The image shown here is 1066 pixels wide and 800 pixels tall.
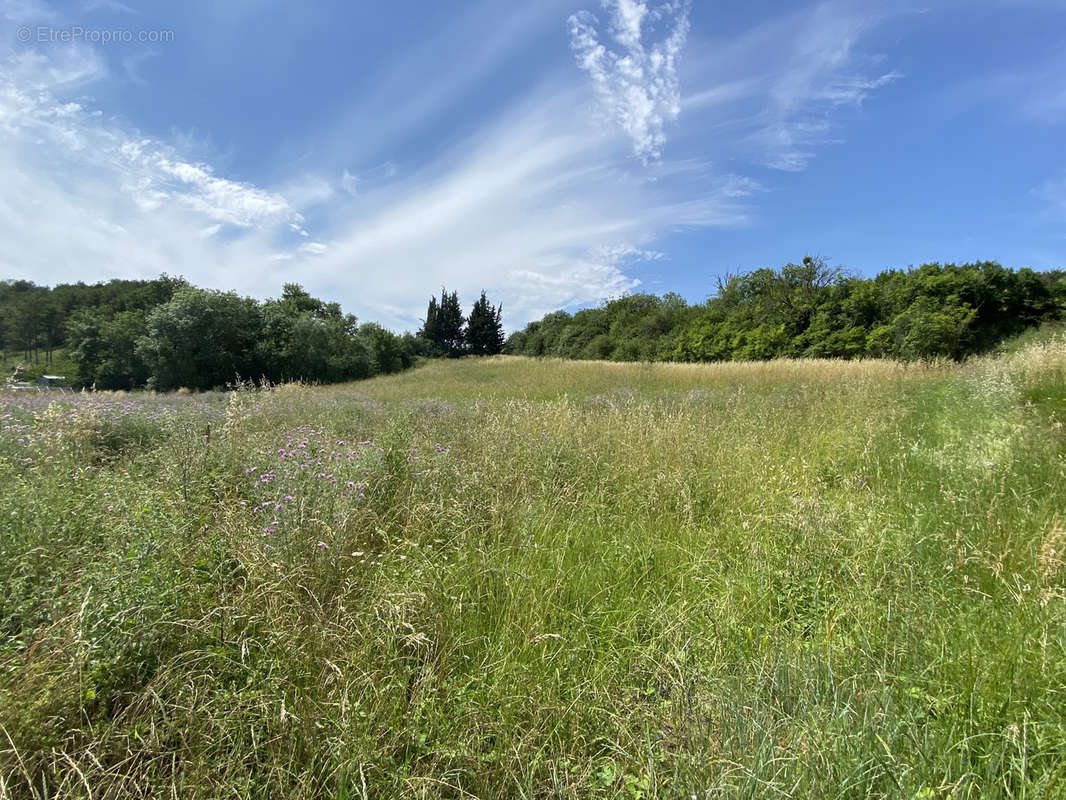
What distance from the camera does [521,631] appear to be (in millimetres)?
1814

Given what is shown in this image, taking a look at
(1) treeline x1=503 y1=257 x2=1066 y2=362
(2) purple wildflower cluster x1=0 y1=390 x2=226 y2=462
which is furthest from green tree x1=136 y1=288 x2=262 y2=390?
(1) treeline x1=503 y1=257 x2=1066 y2=362

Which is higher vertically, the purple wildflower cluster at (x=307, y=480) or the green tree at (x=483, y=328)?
the green tree at (x=483, y=328)

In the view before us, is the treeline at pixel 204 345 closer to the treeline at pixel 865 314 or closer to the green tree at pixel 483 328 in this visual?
the green tree at pixel 483 328

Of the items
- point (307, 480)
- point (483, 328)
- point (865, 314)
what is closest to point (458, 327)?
point (483, 328)

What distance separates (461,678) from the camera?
5.15 feet

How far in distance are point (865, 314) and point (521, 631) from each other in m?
27.7

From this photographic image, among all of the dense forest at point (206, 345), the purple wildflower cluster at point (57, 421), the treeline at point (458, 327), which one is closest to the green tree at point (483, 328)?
the treeline at point (458, 327)

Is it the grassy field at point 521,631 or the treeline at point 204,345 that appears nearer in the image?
the grassy field at point 521,631

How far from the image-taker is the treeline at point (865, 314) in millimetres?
19312

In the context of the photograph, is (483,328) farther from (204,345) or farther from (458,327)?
(204,345)

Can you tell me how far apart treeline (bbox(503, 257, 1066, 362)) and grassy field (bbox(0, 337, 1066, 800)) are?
17.6 meters

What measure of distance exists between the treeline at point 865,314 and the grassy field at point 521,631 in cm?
1756

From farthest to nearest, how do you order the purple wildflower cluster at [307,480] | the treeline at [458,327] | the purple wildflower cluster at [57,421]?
the treeline at [458,327]
the purple wildflower cluster at [57,421]
the purple wildflower cluster at [307,480]

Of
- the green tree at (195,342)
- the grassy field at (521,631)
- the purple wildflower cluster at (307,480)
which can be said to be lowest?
the grassy field at (521,631)
